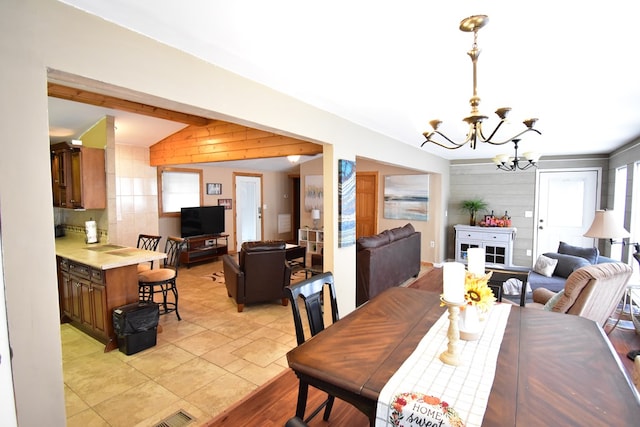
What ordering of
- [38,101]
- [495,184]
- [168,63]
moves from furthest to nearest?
[495,184]
[168,63]
[38,101]

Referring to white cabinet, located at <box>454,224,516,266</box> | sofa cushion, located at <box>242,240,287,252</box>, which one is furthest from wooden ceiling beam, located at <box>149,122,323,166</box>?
white cabinet, located at <box>454,224,516,266</box>

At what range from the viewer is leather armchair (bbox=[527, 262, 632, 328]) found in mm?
2377

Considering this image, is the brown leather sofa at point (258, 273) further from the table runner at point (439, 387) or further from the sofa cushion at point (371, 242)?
the table runner at point (439, 387)

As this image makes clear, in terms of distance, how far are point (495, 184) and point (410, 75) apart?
5361 mm

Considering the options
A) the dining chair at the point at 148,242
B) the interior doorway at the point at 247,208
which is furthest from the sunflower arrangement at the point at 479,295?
the interior doorway at the point at 247,208

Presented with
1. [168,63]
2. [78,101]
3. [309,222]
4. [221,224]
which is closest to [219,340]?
[168,63]

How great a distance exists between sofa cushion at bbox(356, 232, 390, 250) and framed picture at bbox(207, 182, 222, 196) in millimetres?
4565

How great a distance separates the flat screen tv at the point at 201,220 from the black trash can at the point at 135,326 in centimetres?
366

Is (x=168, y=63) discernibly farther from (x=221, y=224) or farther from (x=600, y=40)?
(x=221, y=224)

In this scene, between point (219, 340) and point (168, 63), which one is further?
point (219, 340)

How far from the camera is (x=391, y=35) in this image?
5.60 ft

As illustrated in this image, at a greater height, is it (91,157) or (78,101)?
(78,101)

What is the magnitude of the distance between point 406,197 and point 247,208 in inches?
161

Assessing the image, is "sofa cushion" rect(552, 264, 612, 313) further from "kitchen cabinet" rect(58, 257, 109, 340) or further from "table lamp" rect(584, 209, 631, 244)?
"kitchen cabinet" rect(58, 257, 109, 340)
